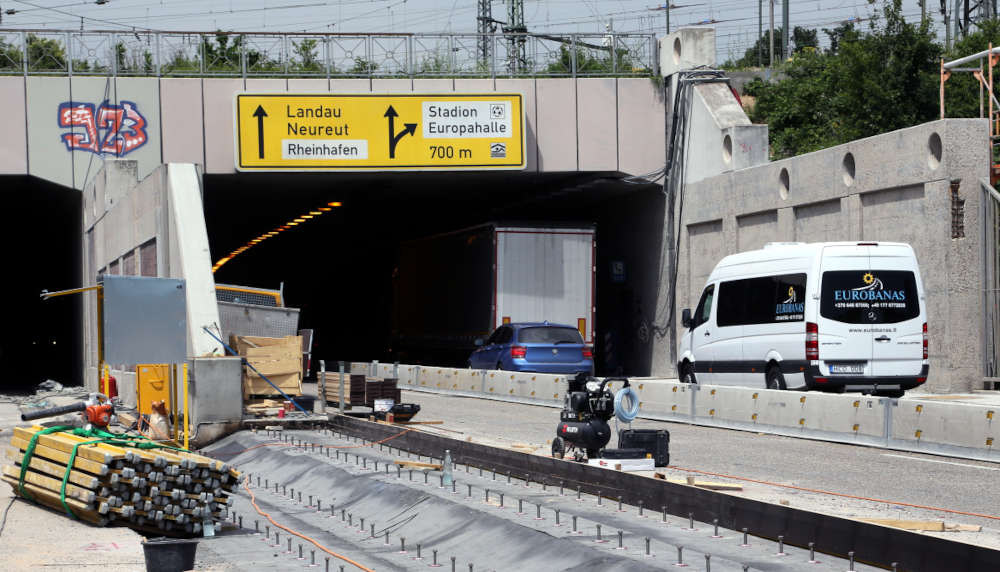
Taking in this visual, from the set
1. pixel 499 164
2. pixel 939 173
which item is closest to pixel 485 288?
pixel 499 164

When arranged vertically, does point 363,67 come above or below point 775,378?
above

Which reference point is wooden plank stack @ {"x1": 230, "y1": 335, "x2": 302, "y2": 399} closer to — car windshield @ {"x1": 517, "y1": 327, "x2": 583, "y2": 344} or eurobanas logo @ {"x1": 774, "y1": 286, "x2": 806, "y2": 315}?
eurobanas logo @ {"x1": 774, "y1": 286, "x2": 806, "y2": 315}

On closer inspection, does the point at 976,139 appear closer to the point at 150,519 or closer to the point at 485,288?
the point at 485,288

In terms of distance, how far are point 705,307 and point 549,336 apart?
6.02m

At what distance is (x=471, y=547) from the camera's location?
1004 centimetres

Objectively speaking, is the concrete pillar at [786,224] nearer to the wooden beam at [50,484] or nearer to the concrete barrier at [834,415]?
the concrete barrier at [834,415]

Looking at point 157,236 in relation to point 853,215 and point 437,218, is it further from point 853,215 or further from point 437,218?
point 437,218

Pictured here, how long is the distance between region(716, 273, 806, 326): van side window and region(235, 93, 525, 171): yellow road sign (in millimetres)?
13172

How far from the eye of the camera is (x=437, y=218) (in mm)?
50062

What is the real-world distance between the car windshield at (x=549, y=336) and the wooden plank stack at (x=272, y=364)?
27.6 feet

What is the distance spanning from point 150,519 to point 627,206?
30506mm

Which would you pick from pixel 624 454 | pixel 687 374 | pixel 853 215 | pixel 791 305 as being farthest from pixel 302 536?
pixel 853 215

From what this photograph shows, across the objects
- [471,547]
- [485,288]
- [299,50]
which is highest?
[299,50]

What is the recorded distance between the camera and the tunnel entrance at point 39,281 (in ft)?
133
